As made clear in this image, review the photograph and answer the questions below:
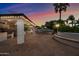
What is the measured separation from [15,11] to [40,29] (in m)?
0.67

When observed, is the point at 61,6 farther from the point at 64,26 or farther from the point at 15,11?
the point at 15,11

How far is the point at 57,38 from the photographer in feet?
22.0

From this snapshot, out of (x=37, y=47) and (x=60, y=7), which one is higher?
(x=60, y=7)

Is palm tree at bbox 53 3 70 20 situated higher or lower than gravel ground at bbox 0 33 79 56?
higher

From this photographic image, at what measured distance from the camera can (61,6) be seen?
6.67 m

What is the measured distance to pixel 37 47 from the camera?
674 cm

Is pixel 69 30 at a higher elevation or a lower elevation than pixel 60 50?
higher

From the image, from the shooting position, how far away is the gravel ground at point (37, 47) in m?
6.68

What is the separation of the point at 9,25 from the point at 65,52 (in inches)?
50.4

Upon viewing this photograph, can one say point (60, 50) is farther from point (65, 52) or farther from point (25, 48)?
point (25, 48)

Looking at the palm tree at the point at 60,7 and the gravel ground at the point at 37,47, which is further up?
the palm tree at the point at 60,7

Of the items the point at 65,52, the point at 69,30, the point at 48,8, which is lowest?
the point at 65,52

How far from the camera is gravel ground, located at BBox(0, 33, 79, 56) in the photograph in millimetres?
6680

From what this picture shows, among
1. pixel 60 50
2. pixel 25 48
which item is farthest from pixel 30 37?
pixel 60 50
